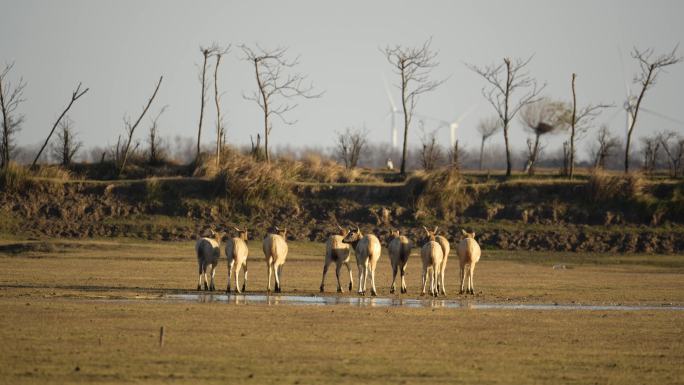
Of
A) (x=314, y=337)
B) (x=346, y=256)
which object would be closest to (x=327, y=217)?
(x=346, y=256)

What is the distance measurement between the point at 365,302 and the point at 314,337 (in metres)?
8.52

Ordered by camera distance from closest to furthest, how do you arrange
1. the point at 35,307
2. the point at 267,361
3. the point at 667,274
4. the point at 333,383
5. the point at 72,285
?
the point at 333,383 < the point at 267,361 < the point at 35,307 < the point at 72,285 < the point at 667,274

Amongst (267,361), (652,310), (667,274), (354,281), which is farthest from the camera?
(667,274)

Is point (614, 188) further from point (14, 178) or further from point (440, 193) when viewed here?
point (14, 178)

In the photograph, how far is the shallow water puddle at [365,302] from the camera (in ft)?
104

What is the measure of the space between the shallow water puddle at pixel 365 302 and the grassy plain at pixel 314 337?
1.05 m

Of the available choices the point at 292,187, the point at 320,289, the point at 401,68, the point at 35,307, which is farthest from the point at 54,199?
the point at 35,307

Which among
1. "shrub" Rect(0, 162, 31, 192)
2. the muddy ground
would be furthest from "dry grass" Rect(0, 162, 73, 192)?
the muddy ground

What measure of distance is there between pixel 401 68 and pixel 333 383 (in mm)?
56845

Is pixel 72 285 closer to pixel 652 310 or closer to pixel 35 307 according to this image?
pixel 35 307

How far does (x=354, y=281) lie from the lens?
41.3 m

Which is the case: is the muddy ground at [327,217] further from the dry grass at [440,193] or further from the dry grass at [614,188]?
the dry grass at [614,188]

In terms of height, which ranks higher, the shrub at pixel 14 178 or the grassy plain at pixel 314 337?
the shrub at pixel 14 178

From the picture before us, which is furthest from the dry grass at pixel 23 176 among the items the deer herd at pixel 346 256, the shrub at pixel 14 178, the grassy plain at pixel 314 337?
the deer herd at pixel 346 256
